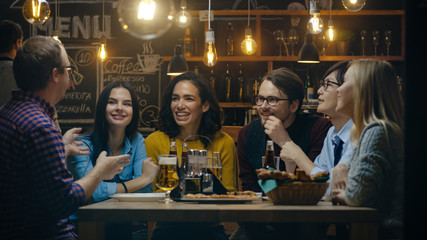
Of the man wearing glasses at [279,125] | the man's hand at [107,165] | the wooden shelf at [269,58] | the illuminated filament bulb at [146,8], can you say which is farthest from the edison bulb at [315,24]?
the man's hand at [107,165]

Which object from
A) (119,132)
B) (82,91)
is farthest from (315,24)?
(82,91)

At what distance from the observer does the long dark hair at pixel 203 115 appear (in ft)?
10.4

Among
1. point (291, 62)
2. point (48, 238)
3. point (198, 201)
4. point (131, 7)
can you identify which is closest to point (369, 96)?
point (198, 201)

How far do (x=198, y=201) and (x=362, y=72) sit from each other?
86 cm

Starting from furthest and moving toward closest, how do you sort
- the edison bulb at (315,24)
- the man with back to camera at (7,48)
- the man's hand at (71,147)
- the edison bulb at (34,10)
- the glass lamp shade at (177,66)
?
the glass lamp shade at (177,66) → the edison bulb at (315,24) → the man with back to camera at (7,48) → the edison bulb at (34,10) → the man's hand at (71,147)

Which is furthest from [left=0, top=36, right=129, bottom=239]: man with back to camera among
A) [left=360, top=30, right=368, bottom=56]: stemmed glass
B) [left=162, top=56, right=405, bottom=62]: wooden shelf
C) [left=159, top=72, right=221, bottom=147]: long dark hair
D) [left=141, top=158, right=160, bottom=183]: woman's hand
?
[left=360, top=30, right=368, bottom=56]: stemmed glass

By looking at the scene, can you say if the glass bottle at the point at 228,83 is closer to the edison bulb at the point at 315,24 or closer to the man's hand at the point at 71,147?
the edison bulb at the point at 315,24

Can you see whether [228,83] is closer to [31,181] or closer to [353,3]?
[353,3]

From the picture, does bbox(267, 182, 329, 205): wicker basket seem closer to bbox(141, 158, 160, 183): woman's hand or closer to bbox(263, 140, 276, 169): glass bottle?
bbox(263, 140, 276, 169): glass bottle

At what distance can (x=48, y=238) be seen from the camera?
1918 millimetres

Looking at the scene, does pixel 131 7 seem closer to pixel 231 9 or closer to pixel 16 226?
pixel 16 226

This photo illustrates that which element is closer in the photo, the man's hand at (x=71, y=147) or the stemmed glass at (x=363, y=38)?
the man's hand at (x=71, y=147)

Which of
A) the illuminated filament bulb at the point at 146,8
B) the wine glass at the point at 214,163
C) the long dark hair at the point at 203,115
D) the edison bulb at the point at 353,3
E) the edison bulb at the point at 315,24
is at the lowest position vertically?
the wine glass at the point at 214,163

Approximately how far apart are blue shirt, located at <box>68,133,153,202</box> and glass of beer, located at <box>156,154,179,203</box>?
1.29ft
